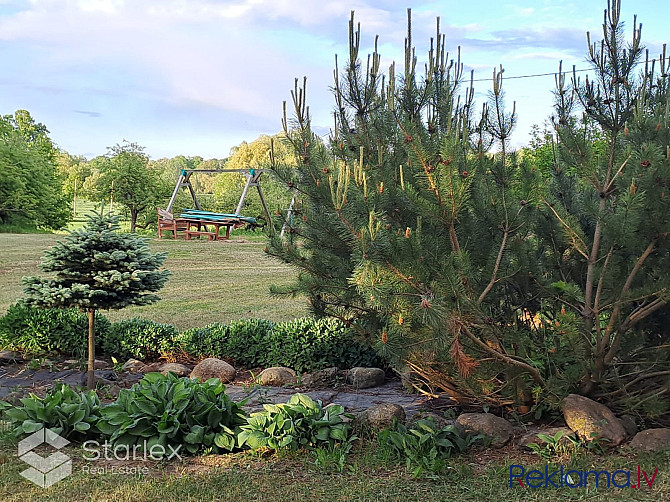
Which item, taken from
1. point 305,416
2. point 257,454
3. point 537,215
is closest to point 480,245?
point 537,215

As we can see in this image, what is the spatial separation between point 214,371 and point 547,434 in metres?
2.70

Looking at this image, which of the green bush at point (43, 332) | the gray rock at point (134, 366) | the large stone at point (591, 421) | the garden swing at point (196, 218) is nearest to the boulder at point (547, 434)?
the large stone at point (591, 421)

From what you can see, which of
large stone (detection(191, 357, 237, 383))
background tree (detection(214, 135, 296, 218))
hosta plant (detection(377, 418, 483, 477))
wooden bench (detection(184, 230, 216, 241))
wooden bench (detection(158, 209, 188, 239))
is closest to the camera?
hosta plant (detection(377, 418, 483, 477))

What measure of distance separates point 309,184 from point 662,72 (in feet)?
7.31

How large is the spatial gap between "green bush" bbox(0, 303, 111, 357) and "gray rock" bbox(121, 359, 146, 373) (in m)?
0.51

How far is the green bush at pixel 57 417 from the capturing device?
148 inches

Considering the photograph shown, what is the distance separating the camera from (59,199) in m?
24.5

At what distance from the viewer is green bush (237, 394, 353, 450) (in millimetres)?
3537

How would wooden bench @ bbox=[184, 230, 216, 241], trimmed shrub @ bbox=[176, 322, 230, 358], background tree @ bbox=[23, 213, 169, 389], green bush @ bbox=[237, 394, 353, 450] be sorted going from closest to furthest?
green bush @ bbox=[237, 394, 353, 450], background tree @ bbox=[23, 213, 169, 389], trimmed shrub @ bbox=[176, 322, 230, 358], wooden bench @ bbox=[184, 230, 216, 241]

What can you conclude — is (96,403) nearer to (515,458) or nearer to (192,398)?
(192,398)

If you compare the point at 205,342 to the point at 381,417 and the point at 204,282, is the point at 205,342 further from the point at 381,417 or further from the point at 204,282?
the point at 204,282

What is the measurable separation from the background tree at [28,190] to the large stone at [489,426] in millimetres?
21690

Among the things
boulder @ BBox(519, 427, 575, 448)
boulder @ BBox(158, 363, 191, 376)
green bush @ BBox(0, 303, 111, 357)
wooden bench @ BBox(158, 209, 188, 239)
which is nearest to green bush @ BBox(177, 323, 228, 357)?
boulder @ BBox(158, 363, 191, 376)

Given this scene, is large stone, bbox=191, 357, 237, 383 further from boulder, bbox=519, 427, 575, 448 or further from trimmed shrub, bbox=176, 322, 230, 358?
boulder, bbox=519, 427, 575, 448
